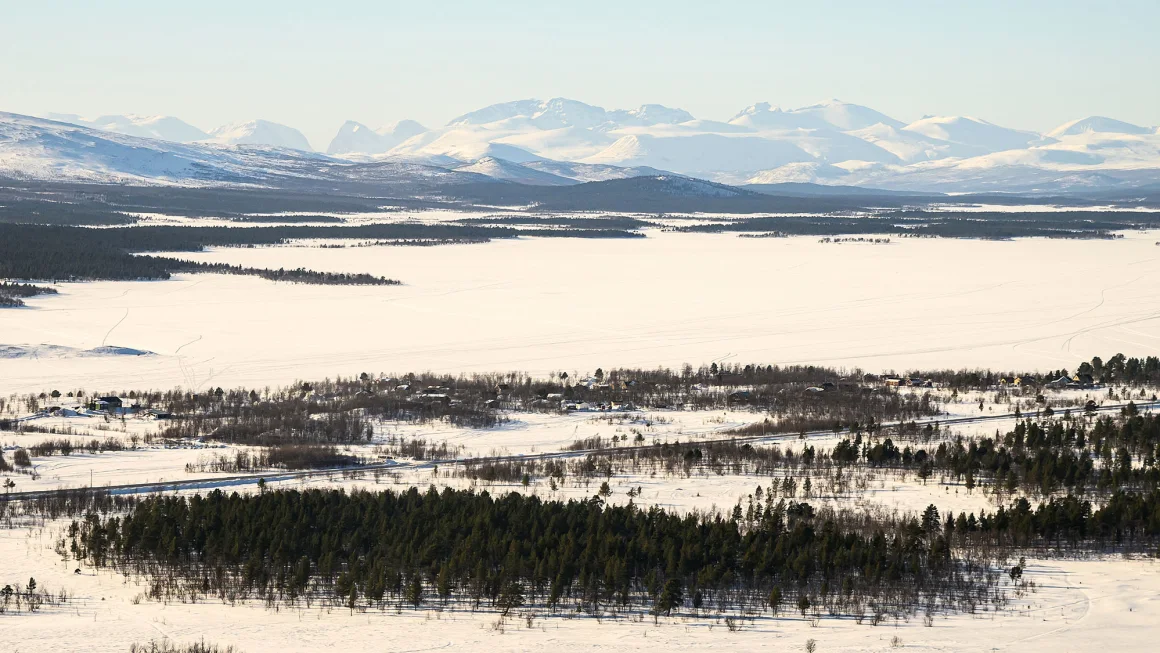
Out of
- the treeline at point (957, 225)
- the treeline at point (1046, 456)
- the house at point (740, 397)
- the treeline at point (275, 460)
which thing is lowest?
the treeline at point (275, 460)

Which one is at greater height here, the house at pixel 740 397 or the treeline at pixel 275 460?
the house at pixel 740 397

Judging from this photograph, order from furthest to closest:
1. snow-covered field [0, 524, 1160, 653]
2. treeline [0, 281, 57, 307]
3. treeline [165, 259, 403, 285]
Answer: treeline [165, 259, 403, 285] → treeline [0, 281, 57, 307] → snow-covered field [0, 524, 1160, 653]

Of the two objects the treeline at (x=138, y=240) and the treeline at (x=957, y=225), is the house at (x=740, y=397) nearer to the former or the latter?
the treeline at (x=138, y=240)

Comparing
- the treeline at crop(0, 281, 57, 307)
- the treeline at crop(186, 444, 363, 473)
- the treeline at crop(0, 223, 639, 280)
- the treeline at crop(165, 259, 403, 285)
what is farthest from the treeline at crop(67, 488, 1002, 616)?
the treeline at crop(0, 223, 639, 280)

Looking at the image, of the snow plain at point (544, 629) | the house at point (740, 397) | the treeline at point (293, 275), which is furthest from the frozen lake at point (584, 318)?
the snow plain at point (544, 629)

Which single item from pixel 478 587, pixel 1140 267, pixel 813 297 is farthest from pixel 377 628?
pixel 1140 267

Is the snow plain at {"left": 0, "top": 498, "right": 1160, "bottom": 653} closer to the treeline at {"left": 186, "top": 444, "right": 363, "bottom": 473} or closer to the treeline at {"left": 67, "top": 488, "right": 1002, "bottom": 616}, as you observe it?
the treeline at {"left": 67, "top": 488, "right": 1002, "bottom": 616}
